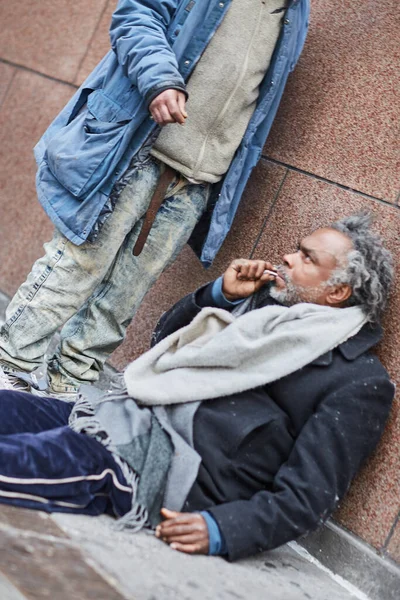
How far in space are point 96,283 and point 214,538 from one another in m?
1.52

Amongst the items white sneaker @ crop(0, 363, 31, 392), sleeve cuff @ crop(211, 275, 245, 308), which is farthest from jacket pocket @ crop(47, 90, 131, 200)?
white sneaker @ crop(0, 363, 31, 392)

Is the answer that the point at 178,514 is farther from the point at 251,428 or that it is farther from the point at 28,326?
the point at 28,326

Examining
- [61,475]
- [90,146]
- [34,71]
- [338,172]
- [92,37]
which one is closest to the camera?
[61,475]

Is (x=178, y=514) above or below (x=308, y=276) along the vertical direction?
below

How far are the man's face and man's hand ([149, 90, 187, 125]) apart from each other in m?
0.72

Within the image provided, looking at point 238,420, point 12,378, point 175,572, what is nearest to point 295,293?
point 238,420

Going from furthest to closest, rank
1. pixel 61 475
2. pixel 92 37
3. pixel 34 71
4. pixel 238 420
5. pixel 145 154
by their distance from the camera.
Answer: pixel 34 71
pixel 92 37
pixel 145 154
pixel 238 420
pixel 61 475

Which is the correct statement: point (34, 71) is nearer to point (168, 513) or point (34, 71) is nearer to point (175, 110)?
point (175, 110)

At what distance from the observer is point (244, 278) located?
307 cm

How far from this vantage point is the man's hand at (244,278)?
3031mm

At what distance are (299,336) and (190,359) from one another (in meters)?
0.40

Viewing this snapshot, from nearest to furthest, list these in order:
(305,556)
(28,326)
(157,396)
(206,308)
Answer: (157,396), (206,308), (305,556), (28,326)

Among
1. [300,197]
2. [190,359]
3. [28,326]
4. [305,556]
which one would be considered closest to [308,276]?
[190,359]

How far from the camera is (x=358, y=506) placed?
3057 millimetres
